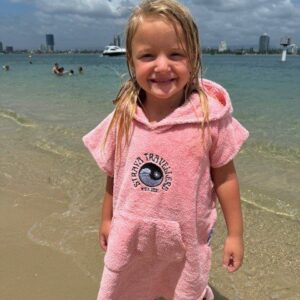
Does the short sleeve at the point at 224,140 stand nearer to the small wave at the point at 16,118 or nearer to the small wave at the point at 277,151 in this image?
the small wave at the point at 277,151

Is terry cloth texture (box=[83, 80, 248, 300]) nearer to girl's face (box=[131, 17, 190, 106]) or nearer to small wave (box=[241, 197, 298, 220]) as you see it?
girl's face (box=[131, 17, 190, 106])

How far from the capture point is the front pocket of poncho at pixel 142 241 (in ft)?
6.41

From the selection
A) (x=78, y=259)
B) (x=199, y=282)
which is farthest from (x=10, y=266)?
(x=199, y=282)

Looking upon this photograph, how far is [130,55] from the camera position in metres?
1.98

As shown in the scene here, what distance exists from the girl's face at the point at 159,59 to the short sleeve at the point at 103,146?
0.31m

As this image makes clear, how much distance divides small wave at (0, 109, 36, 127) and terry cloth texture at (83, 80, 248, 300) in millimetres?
7287

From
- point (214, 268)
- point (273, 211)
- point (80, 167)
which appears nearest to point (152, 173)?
point (214, 268)

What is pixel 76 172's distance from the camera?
546 centimetres

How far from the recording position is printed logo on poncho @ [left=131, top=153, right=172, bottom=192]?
1929 millimetres

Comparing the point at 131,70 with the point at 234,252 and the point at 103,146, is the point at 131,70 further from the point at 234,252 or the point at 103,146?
the point at 234,252

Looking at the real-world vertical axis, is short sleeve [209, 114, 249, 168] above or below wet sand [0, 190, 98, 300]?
above

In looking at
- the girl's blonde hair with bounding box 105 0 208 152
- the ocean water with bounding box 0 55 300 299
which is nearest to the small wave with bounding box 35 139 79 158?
the ocean water with bounding box 0 55 300 299

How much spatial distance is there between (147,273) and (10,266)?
4.53 ft

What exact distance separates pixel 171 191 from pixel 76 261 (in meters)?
1.58
